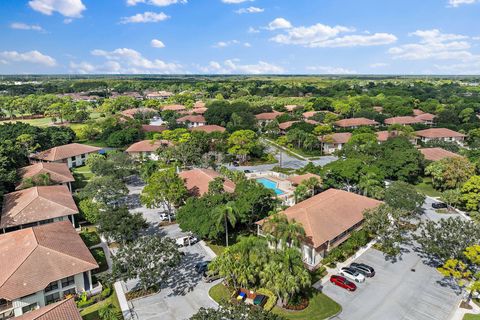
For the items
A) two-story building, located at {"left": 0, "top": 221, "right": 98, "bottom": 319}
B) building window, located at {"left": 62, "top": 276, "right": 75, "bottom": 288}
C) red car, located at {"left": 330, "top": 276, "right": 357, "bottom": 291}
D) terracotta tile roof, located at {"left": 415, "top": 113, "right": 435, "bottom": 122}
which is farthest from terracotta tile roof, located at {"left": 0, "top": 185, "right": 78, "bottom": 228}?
terracotta tile roof, located at {"left": 415, "top": 113, "right": 435, "bottom": 122}

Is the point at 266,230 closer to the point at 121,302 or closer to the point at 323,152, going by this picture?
the point at 121,302

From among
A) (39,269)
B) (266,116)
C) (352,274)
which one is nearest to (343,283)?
(352,274)

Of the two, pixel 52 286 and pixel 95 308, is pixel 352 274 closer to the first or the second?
pixel 95 308

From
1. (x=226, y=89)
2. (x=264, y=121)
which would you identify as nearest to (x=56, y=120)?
(x=264, y=121)

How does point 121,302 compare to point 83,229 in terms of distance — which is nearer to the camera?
point 121,302

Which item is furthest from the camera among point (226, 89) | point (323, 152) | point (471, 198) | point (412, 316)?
point (226, 89)

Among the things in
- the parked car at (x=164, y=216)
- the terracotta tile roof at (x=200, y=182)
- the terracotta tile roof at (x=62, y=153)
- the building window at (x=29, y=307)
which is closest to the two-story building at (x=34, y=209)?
the parked car at (x=164, y=216)
